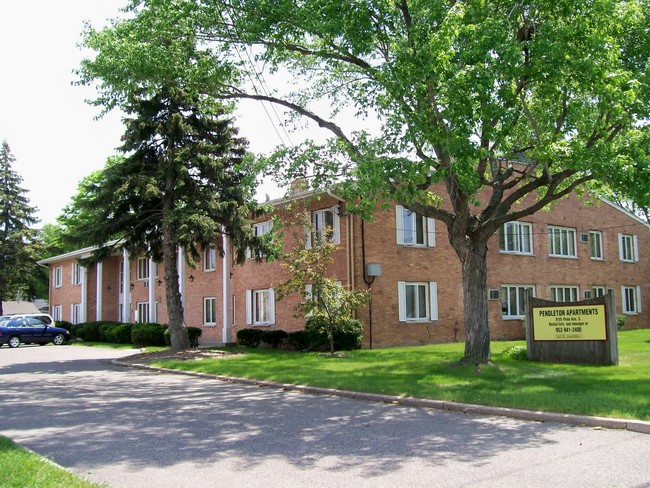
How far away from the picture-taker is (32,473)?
6.34 m

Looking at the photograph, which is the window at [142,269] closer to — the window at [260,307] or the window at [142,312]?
the window at [142,312]

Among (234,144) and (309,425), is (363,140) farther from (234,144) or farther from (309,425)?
(234,144)

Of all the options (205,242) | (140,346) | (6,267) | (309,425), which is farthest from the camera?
(6,267)

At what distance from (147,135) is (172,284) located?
5469 millimetres

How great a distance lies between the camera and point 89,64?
53.1 ft

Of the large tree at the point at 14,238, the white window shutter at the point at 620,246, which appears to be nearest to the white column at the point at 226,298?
the white window shutter at the point at 620,246

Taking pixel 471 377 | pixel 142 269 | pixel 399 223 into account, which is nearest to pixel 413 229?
pixel 399 223

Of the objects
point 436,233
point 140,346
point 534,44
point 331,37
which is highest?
point 331,37

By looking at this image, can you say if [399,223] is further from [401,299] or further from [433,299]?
[433,299]

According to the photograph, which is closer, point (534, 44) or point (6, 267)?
point (534, 44)

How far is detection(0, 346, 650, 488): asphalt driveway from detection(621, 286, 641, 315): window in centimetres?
2704

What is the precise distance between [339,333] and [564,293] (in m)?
14.4

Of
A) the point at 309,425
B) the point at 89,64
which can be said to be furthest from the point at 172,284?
the point at 309,425

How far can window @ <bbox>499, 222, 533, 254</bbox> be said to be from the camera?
2867 cm
